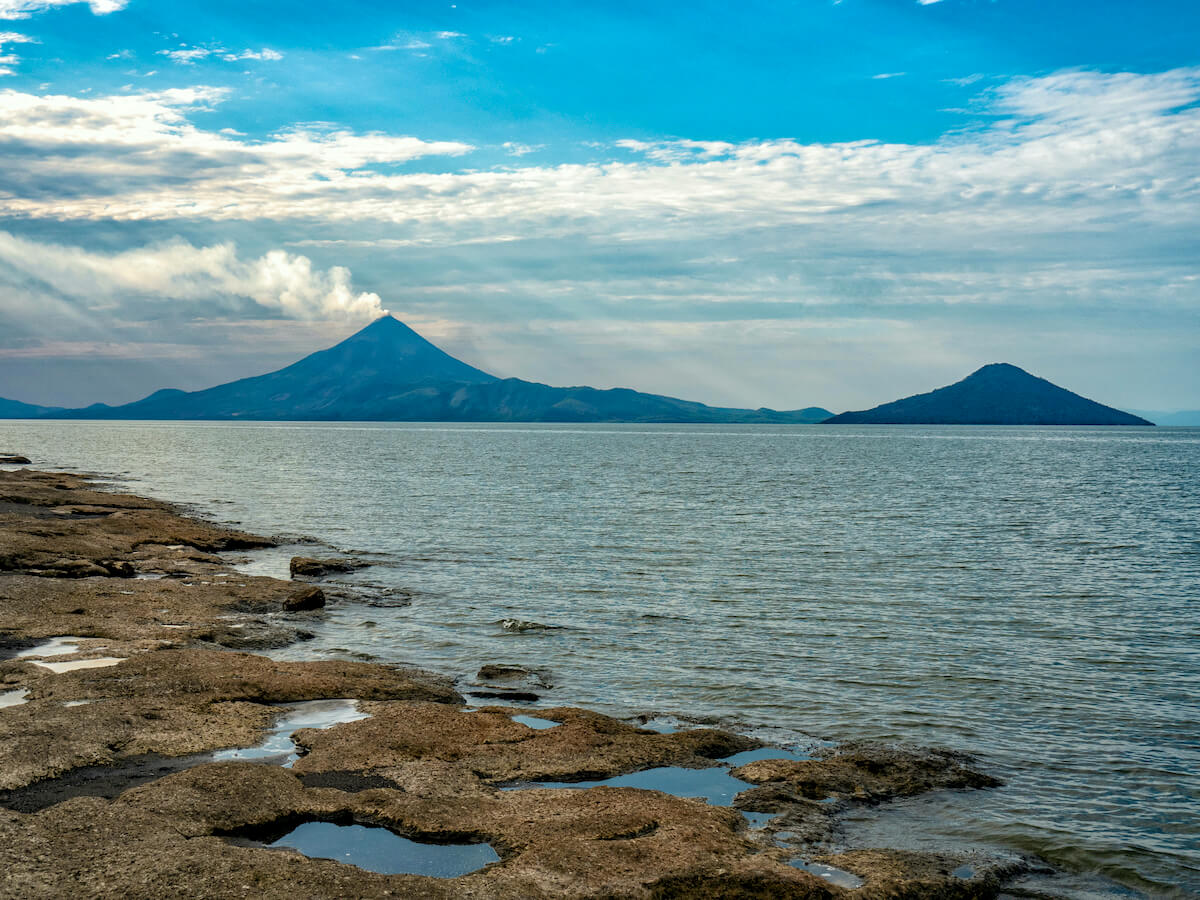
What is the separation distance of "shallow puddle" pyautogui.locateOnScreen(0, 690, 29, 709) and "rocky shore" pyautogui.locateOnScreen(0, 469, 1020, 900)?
55mm

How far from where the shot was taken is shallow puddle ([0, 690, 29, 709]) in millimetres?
16573

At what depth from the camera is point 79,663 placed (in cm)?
1994

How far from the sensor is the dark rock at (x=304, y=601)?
96.6 ft

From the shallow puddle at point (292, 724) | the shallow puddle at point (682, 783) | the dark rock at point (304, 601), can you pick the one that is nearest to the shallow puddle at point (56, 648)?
the shallow puddle at point (292, 724)

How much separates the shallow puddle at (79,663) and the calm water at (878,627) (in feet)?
15.7

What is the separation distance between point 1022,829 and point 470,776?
28.2ft

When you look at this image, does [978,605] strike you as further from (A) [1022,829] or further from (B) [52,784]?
(B) [52,784]

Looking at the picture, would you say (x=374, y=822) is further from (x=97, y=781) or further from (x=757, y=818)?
(x=757, y=818)

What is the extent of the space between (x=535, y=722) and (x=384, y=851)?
6549 mm

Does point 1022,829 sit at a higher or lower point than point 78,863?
lower

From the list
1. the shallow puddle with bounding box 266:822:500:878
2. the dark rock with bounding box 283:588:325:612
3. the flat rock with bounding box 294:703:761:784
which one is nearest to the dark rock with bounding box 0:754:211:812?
the flat rock with bounding box 294:703:761:784

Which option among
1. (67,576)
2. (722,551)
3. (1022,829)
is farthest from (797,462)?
(1022,829)

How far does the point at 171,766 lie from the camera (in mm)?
14117

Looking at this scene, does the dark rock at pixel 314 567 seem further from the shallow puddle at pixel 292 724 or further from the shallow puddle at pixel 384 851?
the shallow puddle at pixel 384 851
